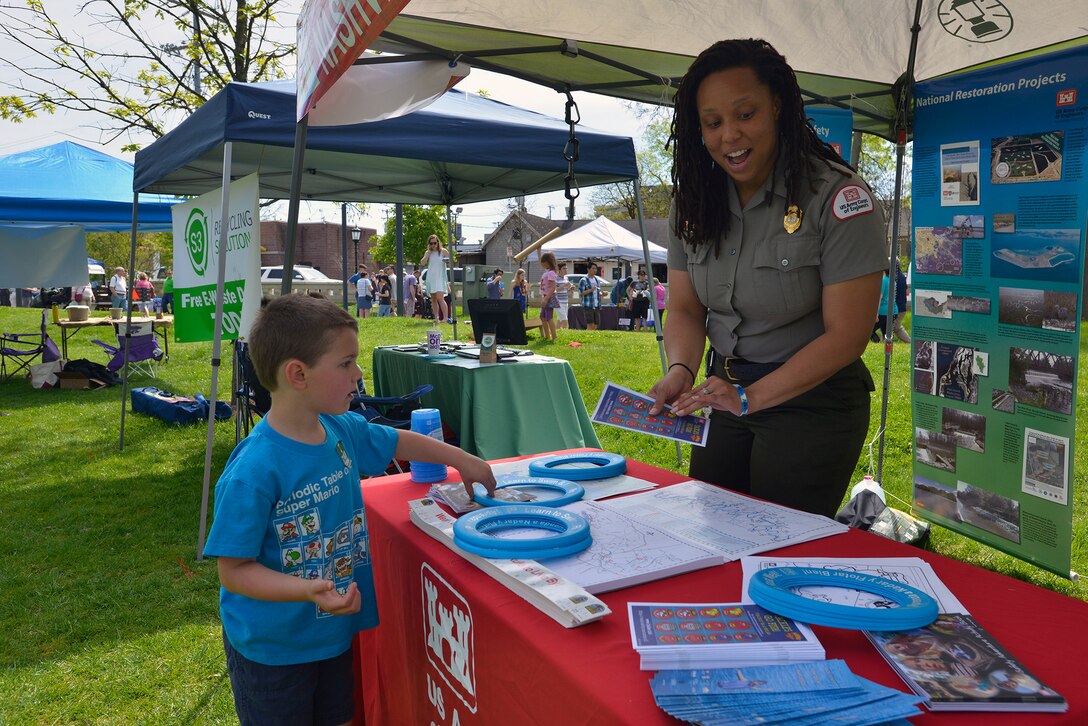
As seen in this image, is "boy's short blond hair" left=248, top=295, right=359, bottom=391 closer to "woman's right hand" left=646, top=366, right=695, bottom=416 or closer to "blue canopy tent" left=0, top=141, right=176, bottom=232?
"woman's right hand" left=646, top=366, right=695, bottom=416

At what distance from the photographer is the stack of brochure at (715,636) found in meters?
0.88

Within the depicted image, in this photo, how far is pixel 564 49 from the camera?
3.02 m

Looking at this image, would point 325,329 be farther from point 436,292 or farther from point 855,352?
point 436,292

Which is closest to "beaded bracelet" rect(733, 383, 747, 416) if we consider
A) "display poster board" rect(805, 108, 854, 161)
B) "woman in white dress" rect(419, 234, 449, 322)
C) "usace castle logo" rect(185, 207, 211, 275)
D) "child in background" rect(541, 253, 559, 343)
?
"display poster board" rect(805, 108, 854, 161)

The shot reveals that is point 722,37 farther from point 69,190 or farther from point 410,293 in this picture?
point 410,293

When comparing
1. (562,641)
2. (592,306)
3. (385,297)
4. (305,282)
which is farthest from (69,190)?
(305,282)

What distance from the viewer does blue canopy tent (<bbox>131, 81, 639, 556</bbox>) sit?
3758mm

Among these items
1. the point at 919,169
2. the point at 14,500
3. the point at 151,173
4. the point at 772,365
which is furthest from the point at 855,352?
the point at 14,500

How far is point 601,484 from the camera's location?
173cm

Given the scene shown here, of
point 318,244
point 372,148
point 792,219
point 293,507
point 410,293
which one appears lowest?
point 293,507

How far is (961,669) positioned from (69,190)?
8598mm

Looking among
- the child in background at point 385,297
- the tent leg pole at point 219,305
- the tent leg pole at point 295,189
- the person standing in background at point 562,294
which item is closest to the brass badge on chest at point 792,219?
the tent leg pole at point 295,189

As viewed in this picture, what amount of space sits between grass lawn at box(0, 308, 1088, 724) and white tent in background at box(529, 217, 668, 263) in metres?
10.9

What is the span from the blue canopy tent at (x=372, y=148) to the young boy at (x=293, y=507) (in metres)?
2.33
